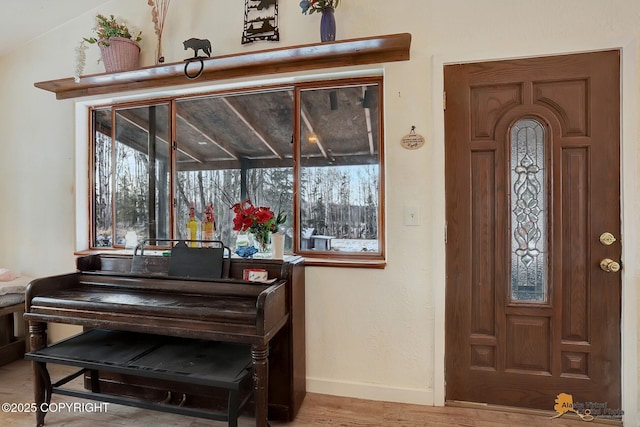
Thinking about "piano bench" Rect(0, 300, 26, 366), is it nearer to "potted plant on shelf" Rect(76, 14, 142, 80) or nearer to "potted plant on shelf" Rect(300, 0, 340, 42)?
"potted plant on shelf" Rect(76, 14, 142, 80)

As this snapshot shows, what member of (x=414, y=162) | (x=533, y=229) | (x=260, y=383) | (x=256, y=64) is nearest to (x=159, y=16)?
(x=256, y=64)

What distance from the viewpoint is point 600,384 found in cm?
178

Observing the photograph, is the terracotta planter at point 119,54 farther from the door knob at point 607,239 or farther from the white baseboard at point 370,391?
the door knob at point 607,239

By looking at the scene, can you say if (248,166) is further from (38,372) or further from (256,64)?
(38,372)

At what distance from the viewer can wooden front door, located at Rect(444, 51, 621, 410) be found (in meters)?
1.77

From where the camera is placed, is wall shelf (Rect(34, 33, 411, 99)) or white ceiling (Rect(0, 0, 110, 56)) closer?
wall shelf (Rect(34, 33, 411, 99))

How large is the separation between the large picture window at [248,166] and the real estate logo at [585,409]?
1.32m

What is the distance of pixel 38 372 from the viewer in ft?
5.78

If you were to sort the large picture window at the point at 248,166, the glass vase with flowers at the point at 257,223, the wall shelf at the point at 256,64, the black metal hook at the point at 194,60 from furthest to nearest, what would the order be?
1. the large picture window at the point at 248,166
2. the black metal hook at the point at 194,60
3. the glass vase with flowers at the point at 257,223
4. the wall shelf at the point at 256,64

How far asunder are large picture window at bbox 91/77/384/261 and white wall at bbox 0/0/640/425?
0.20 metres

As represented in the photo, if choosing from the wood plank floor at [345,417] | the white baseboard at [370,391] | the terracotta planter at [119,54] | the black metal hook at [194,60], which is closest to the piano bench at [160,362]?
the wood plank floor at [345,417]

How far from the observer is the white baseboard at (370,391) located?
1.94 metres

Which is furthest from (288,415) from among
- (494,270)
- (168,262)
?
(494,270)

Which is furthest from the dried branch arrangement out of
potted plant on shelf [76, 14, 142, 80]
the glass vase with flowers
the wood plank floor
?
the wood plank floor
